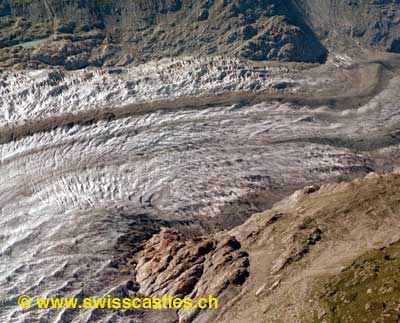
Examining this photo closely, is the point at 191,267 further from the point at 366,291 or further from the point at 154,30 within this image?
the point at 154,30

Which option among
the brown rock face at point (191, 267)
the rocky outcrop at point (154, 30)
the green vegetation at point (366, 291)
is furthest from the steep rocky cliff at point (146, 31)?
the green vegetation at point (366, 291)

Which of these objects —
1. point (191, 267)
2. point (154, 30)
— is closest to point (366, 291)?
point (191, 267)

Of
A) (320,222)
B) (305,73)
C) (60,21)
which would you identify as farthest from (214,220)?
(60,21)

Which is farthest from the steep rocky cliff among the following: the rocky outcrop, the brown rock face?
the brown rock face

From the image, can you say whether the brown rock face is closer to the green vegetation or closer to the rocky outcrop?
the green vegetation

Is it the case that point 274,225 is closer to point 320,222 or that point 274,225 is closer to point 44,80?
point 320,222

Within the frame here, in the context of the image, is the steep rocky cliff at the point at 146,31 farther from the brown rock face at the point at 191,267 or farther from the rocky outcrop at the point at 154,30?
the brown rock face at the point at 191,267
